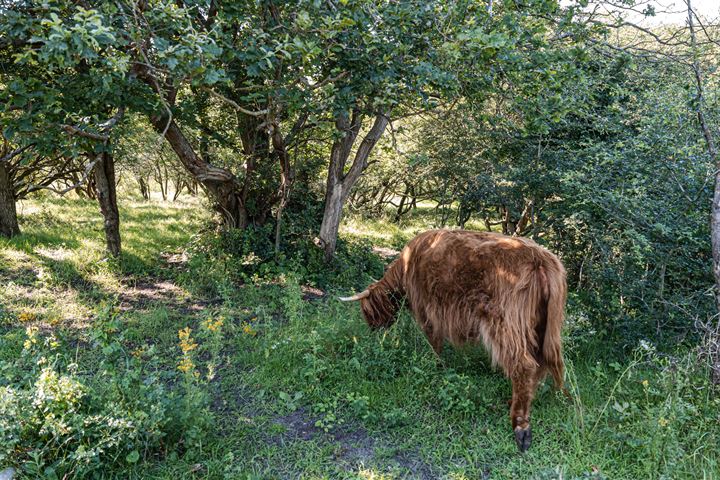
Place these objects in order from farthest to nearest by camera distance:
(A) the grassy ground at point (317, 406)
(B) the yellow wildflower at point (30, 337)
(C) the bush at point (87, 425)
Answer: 1. (B) the yellow wildflower at point (30, 337)
2. (A) the grassy ground at point (317, 406)
3. (C) the bush at point (87, 425)

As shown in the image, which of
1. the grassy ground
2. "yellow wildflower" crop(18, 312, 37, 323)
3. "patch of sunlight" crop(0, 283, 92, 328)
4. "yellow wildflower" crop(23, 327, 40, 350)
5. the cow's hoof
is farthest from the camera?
"patch of sunlight" crop(0, 283, 92, 328)

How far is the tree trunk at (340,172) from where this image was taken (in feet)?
23.3

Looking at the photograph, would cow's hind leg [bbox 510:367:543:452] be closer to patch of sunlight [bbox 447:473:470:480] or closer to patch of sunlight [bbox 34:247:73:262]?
patch of sunlight [bbox 447:473:470:480]

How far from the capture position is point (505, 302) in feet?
10.7

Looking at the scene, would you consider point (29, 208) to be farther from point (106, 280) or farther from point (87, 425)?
point (87, 425)

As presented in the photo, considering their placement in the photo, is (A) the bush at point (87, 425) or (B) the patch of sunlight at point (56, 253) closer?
(A) the bush at point (87, 425)

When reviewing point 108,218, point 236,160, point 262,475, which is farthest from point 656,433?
point 108,218

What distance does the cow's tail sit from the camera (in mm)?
3150

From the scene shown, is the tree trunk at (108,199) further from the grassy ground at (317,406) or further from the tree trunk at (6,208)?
the tree trunk at (6,208)

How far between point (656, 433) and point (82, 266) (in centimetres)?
749

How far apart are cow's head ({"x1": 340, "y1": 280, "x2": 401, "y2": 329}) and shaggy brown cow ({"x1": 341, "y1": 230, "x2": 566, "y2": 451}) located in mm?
567

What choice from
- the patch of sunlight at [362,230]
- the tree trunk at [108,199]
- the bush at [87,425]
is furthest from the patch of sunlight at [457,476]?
the patch of sunlight at [362,230]

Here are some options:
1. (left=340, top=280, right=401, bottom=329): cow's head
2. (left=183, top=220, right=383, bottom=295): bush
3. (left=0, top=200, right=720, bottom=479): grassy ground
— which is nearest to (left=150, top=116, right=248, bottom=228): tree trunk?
(left=183, top=220, right=383, bottom=295): bush

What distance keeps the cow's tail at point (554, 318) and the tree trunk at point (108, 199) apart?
6.74 meters
